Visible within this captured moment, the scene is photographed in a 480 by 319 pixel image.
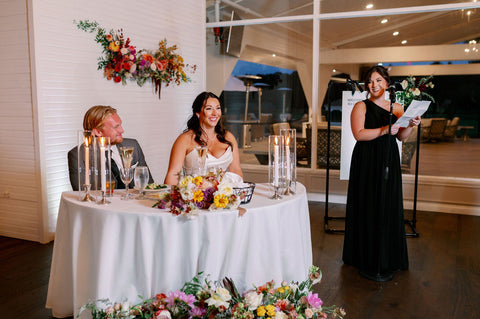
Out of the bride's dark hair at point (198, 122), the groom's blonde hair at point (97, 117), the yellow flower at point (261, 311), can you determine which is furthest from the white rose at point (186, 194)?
the groom's blonde hair at point (97, 117)

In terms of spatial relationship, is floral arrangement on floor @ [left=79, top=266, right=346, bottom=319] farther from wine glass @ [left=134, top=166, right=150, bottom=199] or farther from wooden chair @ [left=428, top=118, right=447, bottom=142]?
wooden chair @ [left=428, top=118, right=447, bottom=142]

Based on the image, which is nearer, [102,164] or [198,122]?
[102,164]

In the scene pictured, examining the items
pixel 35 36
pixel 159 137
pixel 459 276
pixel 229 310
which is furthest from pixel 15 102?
pixel 459 276

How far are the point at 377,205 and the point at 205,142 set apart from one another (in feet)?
4.84

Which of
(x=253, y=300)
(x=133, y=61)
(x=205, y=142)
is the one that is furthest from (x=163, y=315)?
(x=133, y=61)

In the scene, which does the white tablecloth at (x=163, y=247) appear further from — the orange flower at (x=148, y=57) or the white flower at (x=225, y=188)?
the orange flower at (x=148, y=57)

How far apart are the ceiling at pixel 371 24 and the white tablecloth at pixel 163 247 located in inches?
171

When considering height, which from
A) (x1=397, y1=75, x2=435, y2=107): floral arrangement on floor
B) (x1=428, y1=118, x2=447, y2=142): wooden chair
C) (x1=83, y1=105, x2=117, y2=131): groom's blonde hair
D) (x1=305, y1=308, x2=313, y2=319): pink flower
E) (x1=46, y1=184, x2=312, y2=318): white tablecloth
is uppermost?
(x1=397, y1=75, x2=435, y2=107): floral arrangement on floor

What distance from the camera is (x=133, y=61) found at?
205 inches

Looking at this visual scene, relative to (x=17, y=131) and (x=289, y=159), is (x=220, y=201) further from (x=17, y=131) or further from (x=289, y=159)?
(x=17, y=131)

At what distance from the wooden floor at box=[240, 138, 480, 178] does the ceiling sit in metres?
1.34

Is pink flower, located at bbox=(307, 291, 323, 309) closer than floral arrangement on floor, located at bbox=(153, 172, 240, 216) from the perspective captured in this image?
No

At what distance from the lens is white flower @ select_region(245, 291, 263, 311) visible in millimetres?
2064

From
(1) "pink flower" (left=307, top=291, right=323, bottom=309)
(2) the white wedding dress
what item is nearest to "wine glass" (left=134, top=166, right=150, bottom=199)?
(2) the white wedding dress
